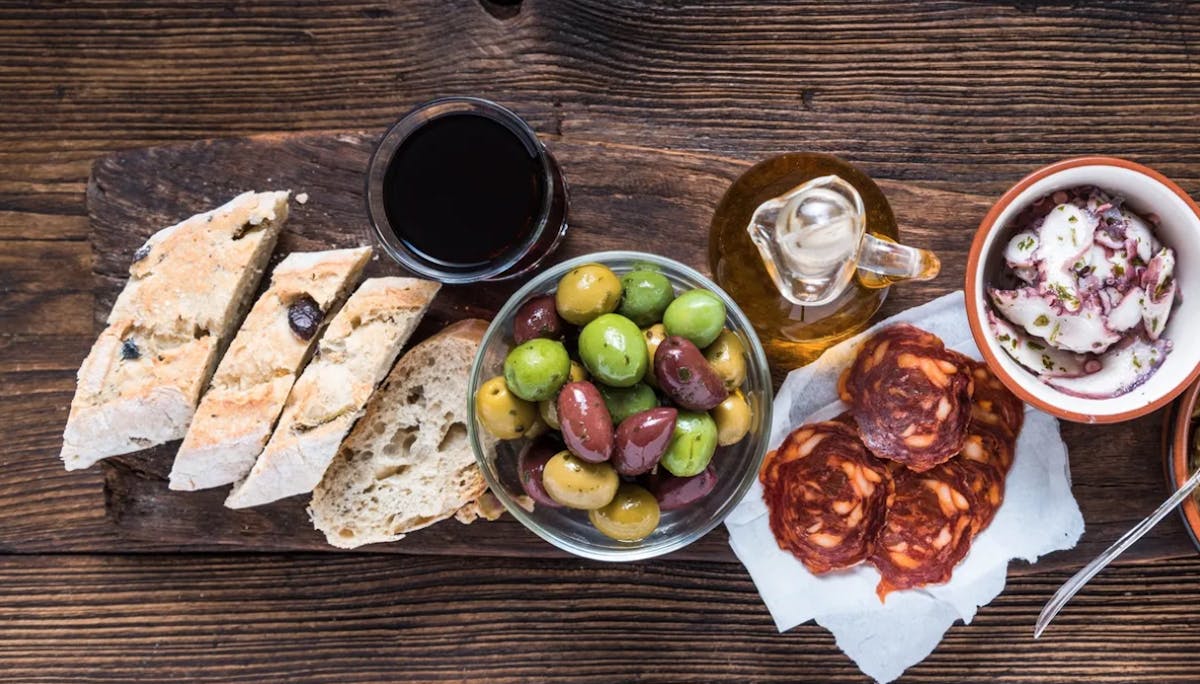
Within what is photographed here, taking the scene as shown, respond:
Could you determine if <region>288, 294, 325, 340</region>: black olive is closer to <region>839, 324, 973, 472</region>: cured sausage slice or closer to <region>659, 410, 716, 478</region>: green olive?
<region>659, 410, 716, 478</region>: green olive

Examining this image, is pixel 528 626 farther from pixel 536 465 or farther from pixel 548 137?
pixel 548 137

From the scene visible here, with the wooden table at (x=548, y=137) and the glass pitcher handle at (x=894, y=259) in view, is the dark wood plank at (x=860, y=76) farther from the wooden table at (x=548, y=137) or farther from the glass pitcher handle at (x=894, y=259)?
the glass pitcher handle at (x=894, y=259)

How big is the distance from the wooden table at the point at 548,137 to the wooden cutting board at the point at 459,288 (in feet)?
0.07

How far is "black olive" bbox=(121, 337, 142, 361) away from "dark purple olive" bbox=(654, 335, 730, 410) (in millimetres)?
837

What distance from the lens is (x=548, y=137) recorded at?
1.54 meters

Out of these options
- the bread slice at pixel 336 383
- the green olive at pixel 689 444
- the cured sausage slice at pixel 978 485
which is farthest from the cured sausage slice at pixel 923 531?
the bread slice at pixel 336 383

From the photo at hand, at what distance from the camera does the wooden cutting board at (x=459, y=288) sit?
1.51 meters

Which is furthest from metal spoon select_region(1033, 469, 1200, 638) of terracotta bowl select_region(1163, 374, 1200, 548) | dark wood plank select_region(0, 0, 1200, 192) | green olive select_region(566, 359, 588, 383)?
green olive select_region(566, 359, 588, 383)

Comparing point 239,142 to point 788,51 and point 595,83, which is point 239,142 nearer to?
point 595,83

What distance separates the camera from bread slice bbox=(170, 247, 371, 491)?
1389 millimetres

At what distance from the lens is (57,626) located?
5.49 ft

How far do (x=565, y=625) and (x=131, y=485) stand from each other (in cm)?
79

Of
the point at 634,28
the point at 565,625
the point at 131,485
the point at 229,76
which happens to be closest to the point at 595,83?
the point at 634,28

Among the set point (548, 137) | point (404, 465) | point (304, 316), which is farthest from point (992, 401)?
point (304, 316)
